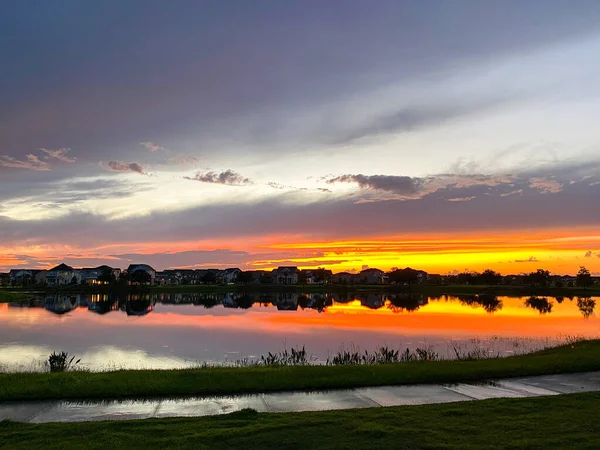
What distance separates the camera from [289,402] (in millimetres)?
11094

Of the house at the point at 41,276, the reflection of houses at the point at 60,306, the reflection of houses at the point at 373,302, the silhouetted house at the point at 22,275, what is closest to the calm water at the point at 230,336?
the reflection of houses at the point at 60,306

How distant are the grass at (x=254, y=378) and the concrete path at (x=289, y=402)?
0.55 meters

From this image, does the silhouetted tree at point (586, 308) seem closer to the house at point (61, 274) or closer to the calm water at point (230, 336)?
the calm water at point (230, 336)

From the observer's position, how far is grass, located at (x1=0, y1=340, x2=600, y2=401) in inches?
471

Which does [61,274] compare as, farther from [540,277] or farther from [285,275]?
[540,277]

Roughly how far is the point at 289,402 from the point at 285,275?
152159mm

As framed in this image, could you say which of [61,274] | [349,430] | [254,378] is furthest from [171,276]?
[349,430]

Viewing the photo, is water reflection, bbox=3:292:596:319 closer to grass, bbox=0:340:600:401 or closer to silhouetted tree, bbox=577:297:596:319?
silhouetted tree, bbox=577:297:596:319

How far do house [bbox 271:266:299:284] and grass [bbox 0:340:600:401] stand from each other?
14142cm

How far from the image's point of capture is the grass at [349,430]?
7.69 meters

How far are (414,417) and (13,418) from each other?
8.01m

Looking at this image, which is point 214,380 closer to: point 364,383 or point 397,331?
point 364,383

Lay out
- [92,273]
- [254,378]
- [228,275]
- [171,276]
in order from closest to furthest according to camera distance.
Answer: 1. [254,378]
2. [92,273]
3. [228,275]
4. [171,276]

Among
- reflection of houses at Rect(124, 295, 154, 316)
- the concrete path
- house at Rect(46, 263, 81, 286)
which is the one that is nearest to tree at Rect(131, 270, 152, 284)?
house at Rect(46, 263, 81, 286)
